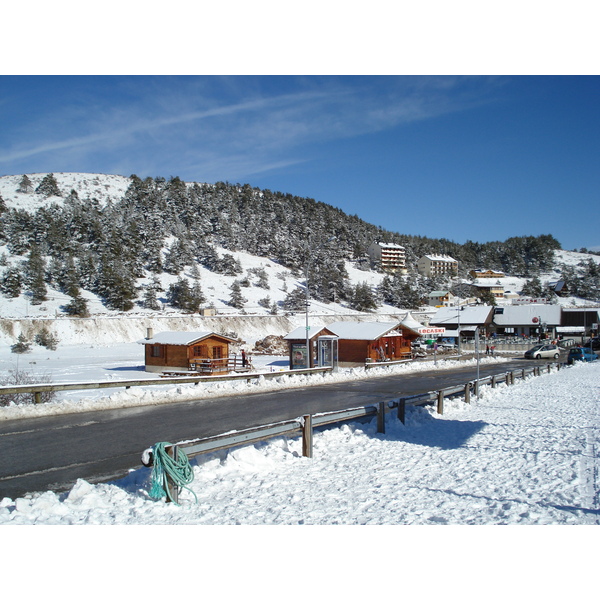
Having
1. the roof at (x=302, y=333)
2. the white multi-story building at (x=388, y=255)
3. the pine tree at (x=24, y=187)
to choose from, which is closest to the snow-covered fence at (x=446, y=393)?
the roof at (x=302, y=333)

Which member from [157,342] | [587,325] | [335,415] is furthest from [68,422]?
[587,325]

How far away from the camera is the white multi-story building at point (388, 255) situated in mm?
160000

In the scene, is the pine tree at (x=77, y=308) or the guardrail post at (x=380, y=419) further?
the pine tree at (x=77, y=308)

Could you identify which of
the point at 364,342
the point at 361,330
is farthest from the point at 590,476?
the point at 361,330

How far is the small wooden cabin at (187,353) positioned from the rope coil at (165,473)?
28.2 meters

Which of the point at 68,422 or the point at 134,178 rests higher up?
the point at 134,178

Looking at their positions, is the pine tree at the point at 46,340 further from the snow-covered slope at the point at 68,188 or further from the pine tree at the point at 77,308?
the snow-covered slope at the point at 68,188

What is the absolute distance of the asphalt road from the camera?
886cm

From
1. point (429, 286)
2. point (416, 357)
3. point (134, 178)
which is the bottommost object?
point (416, 357)

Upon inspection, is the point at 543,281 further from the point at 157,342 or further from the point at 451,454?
the point at 451,454

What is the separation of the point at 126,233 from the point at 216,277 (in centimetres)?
2001

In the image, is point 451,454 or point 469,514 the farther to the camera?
point 451,454

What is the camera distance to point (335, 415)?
33.7 ft

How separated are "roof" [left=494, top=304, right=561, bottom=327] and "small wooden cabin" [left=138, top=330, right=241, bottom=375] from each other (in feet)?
174
